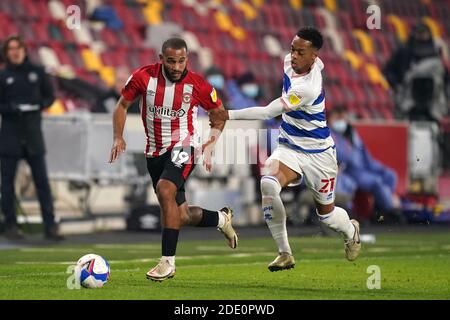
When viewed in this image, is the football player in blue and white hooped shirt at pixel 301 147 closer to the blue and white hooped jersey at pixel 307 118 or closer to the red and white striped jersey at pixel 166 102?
the blue and white hooped jersey at pixel 307 118

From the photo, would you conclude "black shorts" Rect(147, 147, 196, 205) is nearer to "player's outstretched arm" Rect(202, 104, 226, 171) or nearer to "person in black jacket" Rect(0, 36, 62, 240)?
"player's outstretched arm" Rect(202, 104, 226, 171)

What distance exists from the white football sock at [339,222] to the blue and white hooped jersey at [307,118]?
1.75ft

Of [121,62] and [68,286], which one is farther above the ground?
[121,62]

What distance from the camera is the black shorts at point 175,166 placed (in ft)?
29.5

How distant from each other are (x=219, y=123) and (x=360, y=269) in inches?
75.9

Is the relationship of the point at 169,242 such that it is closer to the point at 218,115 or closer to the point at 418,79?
the point at 218,115

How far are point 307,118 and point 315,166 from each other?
0.38m

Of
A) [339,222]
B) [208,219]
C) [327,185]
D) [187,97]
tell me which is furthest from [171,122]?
[339,222]

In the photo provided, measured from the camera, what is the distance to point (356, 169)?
17.4 m

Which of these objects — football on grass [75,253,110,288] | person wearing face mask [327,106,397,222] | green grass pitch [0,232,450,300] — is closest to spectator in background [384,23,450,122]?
person wearing face mask [327,106,397,222]

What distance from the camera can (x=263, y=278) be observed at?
9289 mm

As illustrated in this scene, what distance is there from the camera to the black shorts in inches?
354
